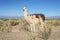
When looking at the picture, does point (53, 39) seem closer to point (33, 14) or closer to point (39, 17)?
point (39, 17)

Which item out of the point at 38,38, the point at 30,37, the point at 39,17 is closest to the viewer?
the point at 30,37

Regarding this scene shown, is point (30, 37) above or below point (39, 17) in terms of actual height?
below

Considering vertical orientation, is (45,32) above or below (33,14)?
below

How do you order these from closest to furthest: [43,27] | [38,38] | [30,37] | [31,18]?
1. [30,37]
2. [43,27]
3. [38,38]
4. [31,18]

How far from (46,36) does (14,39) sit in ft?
15.8

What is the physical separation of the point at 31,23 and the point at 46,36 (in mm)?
8738

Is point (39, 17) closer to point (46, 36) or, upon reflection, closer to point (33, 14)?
point (33, 14)

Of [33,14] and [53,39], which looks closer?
[53,39]

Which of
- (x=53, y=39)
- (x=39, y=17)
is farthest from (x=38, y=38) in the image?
(x=39, y=17)

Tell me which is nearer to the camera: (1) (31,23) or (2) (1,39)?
(2) (1,39)

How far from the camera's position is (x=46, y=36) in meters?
15.2

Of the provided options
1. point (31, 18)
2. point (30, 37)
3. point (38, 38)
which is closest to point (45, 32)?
point (30, 37)

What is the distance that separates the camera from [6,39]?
19031mm

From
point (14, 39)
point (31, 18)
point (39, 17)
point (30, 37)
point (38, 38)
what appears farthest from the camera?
point (31, 18)
